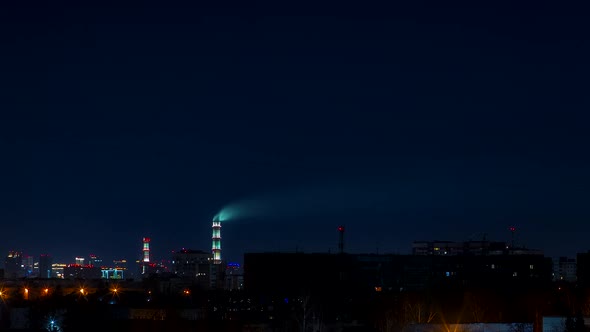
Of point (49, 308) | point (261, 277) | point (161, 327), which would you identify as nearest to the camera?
point (161, 327)

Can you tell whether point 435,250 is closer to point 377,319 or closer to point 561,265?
point 561,265

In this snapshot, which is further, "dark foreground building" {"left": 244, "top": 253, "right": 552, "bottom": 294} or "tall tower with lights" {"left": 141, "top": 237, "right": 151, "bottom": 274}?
"tall tower with lights" {"left": 141, "top": 237, "right": 151, "bottom": 274}

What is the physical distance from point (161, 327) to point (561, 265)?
6799 cm

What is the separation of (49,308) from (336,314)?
1006 cm

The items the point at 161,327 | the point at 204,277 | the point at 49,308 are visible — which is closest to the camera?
the point at 161,327

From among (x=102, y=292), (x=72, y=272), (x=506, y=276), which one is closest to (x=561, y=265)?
(x=506, y=276)

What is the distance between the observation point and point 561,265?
8300 centimetres

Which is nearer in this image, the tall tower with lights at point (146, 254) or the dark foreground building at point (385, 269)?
the dark foreground building at point (385, 269)

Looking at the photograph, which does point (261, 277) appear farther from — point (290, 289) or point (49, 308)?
point (49, 308)

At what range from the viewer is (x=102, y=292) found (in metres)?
36.7

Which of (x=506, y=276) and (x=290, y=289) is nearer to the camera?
(x=290, y=289)

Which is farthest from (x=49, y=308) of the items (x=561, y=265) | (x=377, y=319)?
(x=561, y=265)

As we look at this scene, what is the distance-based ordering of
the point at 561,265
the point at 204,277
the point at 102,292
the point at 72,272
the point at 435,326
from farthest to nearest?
the point at 72,272, the point at 561,265, the point at 204,277, the point at 102,292, the point at 435,326

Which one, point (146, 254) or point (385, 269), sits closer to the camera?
point (385, 269)
